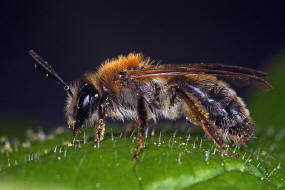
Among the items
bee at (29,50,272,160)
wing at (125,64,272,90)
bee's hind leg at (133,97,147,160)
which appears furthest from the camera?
bee at (29,50,272,160)

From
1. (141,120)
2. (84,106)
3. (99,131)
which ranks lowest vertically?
(99,131)

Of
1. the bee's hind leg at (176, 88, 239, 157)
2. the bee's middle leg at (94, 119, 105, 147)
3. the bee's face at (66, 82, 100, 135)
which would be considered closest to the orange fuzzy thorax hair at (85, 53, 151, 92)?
the bee's face at (66, 82, 100, 135)

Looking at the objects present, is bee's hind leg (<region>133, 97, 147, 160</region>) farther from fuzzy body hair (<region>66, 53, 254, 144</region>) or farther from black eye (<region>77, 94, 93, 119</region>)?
black eye (<region>77, 94, 93, 119</region>)

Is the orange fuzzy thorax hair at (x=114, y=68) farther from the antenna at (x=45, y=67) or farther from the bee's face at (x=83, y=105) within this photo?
the antenna at (x=45, y=67)

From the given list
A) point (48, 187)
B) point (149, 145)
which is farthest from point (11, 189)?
point (149, 145)

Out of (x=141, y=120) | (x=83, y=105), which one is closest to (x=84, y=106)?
(x=83, y=105)

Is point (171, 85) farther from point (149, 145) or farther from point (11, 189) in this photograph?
point (11, 189)

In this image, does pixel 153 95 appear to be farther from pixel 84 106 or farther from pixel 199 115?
pixel 84 106

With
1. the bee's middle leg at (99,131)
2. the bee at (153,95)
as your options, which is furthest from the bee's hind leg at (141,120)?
the bee's middle leg at (99,131)
